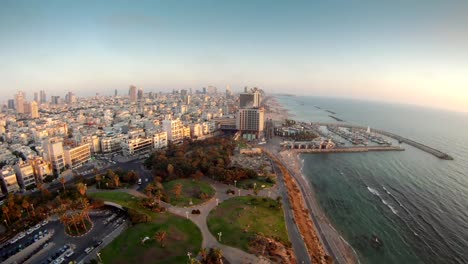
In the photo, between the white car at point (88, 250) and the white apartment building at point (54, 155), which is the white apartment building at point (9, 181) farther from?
the white car at point (88, 250)

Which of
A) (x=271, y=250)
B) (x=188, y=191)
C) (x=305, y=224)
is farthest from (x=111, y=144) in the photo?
(x=271, y=250)

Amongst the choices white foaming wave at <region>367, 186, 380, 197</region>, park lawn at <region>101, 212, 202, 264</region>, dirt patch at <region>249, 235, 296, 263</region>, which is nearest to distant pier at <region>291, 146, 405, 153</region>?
white foaming wave at <region>367, 186, 380, 197</region>

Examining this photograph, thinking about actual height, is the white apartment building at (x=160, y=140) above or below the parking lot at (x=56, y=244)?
above

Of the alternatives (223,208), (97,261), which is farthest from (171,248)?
(223,208)

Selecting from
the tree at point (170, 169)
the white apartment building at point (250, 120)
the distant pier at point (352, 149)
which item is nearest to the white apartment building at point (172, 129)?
the white apartment building at point (250, 120)

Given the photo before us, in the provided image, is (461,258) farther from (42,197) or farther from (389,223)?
(42,197)
